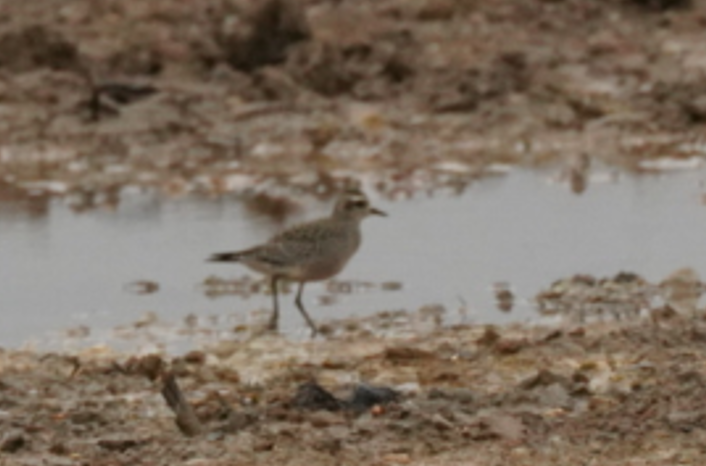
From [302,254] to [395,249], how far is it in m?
1.43

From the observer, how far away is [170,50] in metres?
19.4

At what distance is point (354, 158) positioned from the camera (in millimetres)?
16844

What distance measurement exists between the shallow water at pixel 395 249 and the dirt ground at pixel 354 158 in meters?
0.41

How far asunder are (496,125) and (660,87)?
1.37m

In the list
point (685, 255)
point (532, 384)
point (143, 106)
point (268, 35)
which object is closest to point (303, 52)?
point (268, 35)

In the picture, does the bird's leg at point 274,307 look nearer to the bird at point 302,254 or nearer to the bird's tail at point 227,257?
the bird at point 302,254

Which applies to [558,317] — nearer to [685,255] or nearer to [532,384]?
[685,255]

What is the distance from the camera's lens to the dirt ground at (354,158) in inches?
328

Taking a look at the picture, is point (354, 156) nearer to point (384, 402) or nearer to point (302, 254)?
point (302, 254)

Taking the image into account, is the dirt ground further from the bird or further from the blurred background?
the bird

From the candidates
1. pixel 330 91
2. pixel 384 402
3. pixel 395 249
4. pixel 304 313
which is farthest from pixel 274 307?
pixel 330 91

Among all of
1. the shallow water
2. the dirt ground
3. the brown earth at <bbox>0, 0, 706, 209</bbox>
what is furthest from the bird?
the brown earth at <bbox>0, 0, 706, 209</bbox>

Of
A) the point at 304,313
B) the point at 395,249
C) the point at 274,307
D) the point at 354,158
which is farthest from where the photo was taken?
the point at 354,158

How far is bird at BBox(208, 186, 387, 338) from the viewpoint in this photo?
12.2 metres
